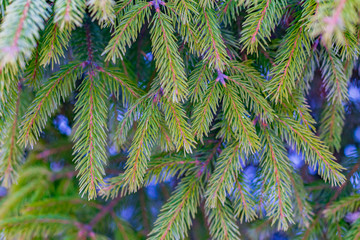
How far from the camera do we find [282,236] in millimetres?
1055

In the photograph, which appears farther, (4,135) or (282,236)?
(282,236)

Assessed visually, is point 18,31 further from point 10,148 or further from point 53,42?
point 10,148

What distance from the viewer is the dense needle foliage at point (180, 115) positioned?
2.09ft

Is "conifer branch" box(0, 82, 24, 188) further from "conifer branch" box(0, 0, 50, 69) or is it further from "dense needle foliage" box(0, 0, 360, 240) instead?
"conifer branch" box(0, 0, 50, 69)

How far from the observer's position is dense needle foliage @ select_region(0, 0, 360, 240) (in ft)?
2.09

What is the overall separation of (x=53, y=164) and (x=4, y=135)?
1.20ft

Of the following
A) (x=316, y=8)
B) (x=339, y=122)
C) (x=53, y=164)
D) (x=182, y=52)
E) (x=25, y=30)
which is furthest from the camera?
(x=53, y=164)

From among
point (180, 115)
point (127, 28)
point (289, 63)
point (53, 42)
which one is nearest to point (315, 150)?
point (289, 63)

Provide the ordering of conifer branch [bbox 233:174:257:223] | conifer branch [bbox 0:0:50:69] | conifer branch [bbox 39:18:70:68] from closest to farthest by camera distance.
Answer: conifer branch [bbox 0:0:50:69]
conifer branch [bbox 39:18:70:68]
conifer branch [bbox 233:174:257:223]

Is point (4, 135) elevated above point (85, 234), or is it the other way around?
point (4, 135)

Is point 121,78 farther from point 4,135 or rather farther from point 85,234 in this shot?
point 85,234

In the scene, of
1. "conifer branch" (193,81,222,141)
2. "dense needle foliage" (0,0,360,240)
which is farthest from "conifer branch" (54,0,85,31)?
"conifer branch" (193,81,222,141)

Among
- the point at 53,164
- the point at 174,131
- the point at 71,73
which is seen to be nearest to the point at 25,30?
the point at 71,73

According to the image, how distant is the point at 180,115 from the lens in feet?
2.15
